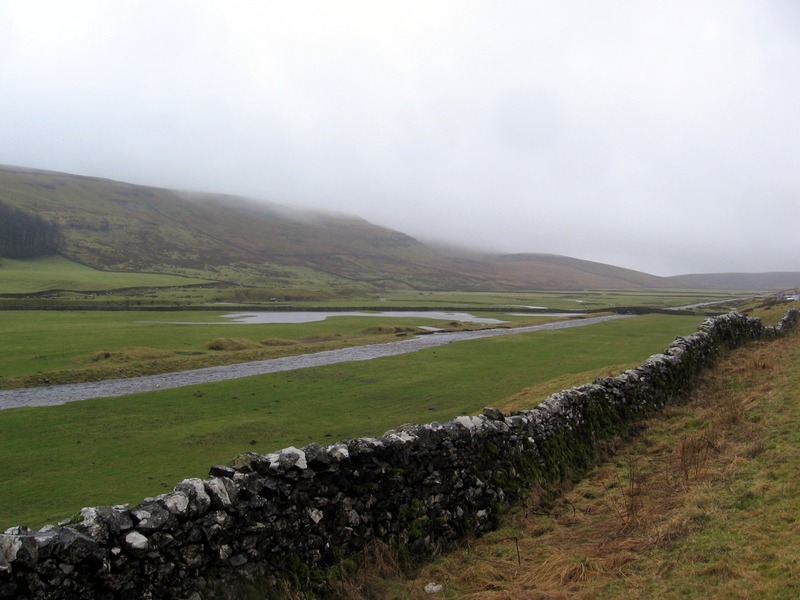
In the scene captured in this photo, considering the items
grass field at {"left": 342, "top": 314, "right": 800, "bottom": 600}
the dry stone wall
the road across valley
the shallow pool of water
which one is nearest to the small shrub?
the road across valley

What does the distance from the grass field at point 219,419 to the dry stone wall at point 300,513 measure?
28.9 ft

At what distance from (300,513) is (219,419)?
17.9 meters

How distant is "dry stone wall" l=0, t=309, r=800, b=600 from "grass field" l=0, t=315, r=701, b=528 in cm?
881

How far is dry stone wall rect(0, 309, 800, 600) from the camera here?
6.16 meters

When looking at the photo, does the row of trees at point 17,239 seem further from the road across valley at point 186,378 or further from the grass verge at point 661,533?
the grass verge at point 661,533

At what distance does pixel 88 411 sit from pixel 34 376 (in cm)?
1152

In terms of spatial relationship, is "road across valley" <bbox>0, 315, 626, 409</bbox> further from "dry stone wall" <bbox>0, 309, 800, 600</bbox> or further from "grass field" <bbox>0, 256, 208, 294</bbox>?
"grass field" <bbox>0, 256, 208, 294</bbox>

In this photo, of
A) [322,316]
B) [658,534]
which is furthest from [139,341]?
[658,534]

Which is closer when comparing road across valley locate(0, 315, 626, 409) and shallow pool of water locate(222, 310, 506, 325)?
road across valley locate(0, 315, 626, 409)

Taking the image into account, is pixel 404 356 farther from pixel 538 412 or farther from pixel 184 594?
pixel 184 594

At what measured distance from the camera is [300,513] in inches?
309

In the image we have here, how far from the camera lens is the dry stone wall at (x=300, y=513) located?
6.16 m

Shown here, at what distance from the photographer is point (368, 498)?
8.64 m

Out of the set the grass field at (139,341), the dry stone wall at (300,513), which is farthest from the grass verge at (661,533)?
the grass field at (139,341)
